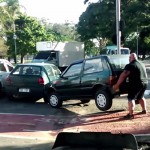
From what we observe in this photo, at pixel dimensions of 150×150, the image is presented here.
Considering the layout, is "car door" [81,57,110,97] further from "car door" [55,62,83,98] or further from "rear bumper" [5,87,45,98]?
"rear bumper" [5,87,45,98]

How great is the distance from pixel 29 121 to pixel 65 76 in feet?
8.00

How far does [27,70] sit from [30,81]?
608mm

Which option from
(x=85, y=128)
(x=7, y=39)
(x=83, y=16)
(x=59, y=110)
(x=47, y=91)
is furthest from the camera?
(x=7, y=39)

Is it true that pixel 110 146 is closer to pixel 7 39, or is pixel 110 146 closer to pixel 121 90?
pixel 121 90

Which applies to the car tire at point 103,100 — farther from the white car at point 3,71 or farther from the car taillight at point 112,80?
the white car at point 3,71

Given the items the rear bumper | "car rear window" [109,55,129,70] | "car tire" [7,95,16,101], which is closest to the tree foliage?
"car tire" [7,95,16,101]

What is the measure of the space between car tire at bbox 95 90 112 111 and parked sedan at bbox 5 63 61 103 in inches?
114

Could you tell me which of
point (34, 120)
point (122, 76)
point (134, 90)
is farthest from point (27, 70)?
point (134, 90)

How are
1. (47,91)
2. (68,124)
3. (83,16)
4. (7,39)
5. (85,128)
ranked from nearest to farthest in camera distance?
(85,128), (68,124), (47,91), (83,16), (7,39)

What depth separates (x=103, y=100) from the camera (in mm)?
11008

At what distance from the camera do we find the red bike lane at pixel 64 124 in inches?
352

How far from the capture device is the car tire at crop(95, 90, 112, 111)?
10898mm

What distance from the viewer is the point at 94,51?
81062mm

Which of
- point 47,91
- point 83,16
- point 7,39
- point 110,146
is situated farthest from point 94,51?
point 110,146
